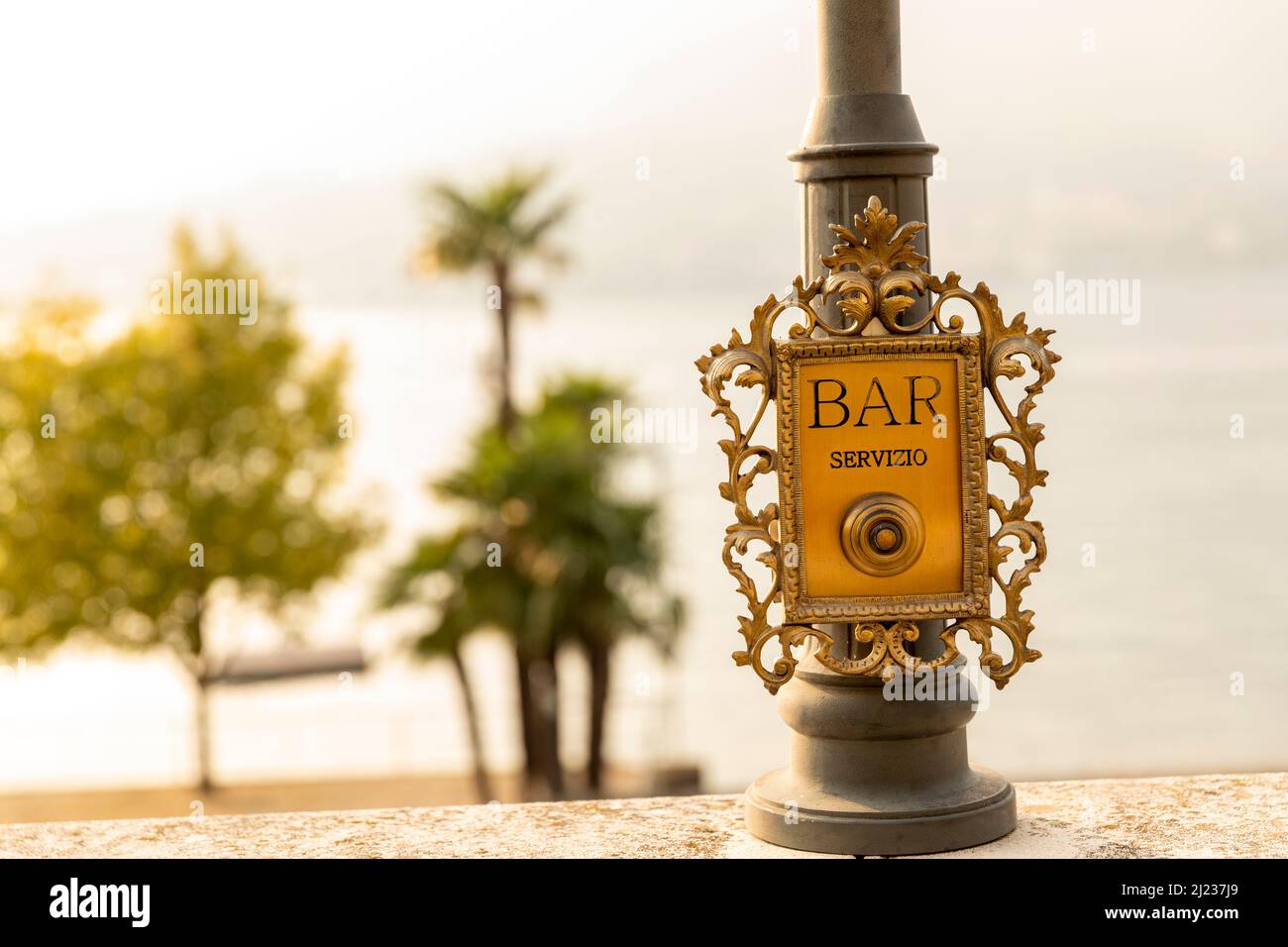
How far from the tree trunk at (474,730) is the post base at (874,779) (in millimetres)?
21097

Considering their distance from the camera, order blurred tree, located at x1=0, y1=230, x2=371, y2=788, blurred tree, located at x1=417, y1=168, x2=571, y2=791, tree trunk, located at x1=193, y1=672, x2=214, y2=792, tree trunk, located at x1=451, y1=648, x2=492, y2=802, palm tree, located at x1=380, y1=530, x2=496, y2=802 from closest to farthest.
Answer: palm tree, located at x1=380, y1=530, x2=496, y2=802 → blurred tree, located at x1=0, y1=230, x2=371, y2=788 → tree trunk, located at x1=193, y1=672, x2=214, y2=792 → tree trunk, located at x1=451, y1=648, x2=492, y2=802 → blurred tree, located at x1=417, y1=168, x2=571, y2=791

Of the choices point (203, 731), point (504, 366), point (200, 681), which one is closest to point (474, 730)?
point (203, 731)

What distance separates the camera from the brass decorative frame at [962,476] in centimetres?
469

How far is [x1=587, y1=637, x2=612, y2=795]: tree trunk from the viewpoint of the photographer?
2553cm

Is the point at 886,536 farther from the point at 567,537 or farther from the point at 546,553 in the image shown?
the point at 546,553

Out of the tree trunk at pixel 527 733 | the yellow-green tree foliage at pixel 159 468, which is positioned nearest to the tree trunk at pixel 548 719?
the tree trunk at pixel 527 733

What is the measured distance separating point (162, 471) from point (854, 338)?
22.3m

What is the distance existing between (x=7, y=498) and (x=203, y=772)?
5184 mm

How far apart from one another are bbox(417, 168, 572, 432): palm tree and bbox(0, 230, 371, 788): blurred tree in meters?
3.47

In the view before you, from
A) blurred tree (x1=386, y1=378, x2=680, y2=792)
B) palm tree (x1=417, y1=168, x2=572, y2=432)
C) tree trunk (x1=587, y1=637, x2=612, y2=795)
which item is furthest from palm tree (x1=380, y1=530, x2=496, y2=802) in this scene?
palm tree (x1=417, y1=168, x2=572, y2=432)

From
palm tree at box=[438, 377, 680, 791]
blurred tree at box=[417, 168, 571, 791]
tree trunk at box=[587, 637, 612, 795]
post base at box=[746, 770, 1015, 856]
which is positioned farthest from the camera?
blurred tree at box=[417, 168, 571, 791]

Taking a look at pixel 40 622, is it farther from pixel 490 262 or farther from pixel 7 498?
pixel 490 262

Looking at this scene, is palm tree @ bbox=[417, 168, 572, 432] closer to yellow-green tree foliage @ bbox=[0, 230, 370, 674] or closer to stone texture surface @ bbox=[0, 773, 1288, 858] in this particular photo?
yellow-green tree foliage @ bbox=[0, 230, 370, 674]

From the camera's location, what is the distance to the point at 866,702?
484 centimetres
